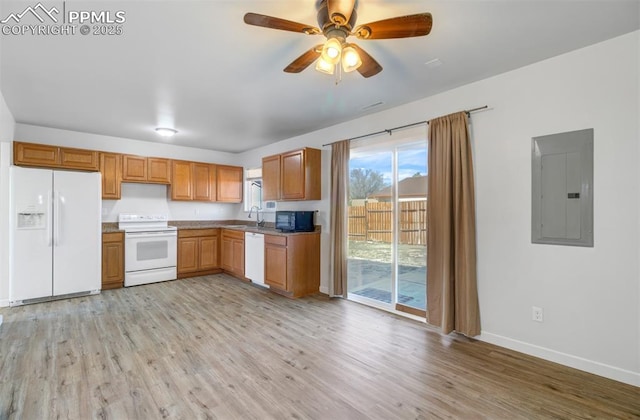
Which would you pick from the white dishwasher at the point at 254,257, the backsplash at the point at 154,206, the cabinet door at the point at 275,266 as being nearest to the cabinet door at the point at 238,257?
the white dishwasher at the point at 254,257

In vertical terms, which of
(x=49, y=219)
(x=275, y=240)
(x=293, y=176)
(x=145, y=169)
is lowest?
(x=275, y=240)

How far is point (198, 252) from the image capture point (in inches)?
224

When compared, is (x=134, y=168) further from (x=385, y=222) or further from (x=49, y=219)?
(x=385, y=222)

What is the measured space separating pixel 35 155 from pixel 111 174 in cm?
97

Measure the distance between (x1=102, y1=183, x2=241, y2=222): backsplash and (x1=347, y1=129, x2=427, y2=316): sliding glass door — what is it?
3675 millimetres

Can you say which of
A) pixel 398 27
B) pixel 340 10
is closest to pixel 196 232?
pixel 340 10

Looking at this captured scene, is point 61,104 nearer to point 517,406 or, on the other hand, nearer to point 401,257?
point 401,257

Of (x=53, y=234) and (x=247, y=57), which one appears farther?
(x=53, y=234)

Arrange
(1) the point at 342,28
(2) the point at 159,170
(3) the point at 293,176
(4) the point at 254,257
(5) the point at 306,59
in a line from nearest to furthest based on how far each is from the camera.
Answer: (1) the point at 342,28
(5) the point at 306,59
(3) the point at 293,176
(4) the point at 254,257
(2) the point at 159,170

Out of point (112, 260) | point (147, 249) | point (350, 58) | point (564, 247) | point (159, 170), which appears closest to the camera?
point (350, 58)

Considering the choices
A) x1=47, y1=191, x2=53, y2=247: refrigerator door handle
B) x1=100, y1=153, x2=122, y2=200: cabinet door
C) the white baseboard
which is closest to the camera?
the white baseboard

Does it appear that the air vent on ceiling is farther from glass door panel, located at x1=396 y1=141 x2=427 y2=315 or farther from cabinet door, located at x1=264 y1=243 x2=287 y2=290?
cabinet door, located at x1=264 y1=243 x2=287 y2=290

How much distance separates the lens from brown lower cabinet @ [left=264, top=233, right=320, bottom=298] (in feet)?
14.1

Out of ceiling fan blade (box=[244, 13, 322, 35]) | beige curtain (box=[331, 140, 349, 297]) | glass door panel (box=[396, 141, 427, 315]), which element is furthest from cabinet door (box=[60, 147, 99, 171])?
glass door panel (box=[396, 141, 427, 315])
